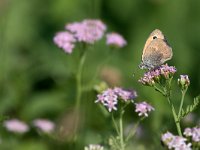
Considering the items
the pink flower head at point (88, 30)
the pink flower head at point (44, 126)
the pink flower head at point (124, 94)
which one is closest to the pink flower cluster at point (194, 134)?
the pink flower head at point (124, 94)

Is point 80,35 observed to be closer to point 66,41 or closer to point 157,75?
point 66,41

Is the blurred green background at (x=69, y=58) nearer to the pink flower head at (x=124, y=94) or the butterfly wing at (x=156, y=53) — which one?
the pink flower head at (x=124, y=94)

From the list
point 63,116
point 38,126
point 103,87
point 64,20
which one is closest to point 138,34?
point 64,20

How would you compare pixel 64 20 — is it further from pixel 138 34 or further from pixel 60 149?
pixel 60 149

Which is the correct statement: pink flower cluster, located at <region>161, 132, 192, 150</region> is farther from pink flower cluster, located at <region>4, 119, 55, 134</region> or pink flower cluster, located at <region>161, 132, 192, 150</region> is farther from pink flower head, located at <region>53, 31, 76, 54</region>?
pink flower cluster, located at <region>4, 119, 55, 134</region>

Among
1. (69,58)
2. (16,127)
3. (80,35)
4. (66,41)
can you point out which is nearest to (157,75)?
(80,35)

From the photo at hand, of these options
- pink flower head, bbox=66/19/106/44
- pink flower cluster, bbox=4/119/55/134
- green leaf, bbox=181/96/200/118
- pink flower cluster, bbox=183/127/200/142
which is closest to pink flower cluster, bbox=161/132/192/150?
pink flower cluster, bbox=183/127/200/142
